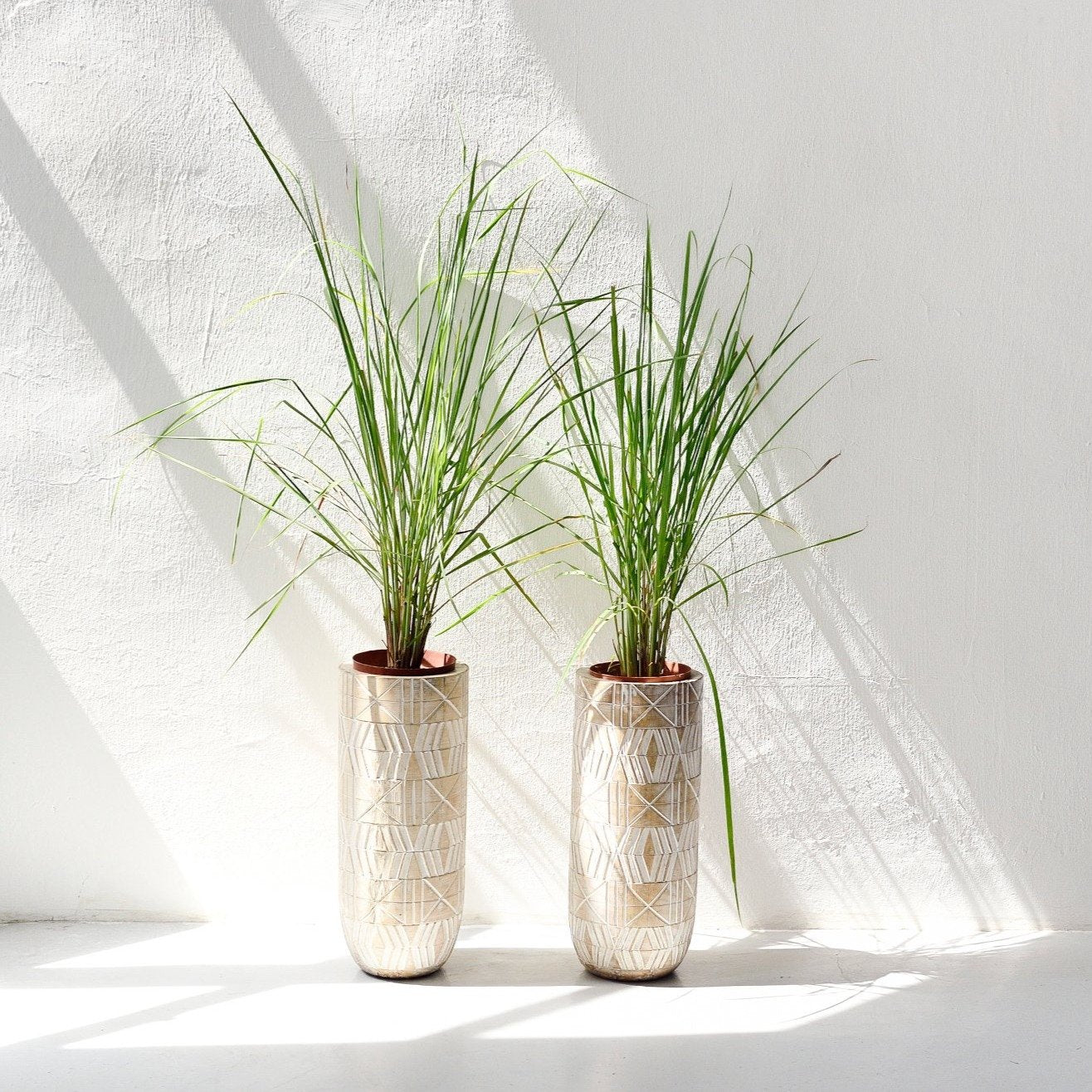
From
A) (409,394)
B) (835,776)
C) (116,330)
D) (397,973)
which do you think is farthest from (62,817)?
(835,776)

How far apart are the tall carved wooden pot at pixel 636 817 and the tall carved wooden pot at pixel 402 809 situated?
23 cm

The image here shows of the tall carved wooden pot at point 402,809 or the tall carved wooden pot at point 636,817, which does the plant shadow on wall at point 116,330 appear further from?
the tall carved wooden pot at point 636,817

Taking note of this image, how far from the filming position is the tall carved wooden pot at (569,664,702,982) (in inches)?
76.8

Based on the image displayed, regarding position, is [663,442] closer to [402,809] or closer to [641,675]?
[641,675]

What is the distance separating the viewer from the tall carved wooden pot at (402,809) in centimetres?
194

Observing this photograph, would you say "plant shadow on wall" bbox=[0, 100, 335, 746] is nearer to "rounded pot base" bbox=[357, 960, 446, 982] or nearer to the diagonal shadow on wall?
the diagonal shadow on wall

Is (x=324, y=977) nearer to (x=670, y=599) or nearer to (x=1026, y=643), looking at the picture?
(x=670, y=599)

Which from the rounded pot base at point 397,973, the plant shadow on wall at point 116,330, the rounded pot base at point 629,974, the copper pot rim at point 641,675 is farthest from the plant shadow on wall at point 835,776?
the plant shadow on wall at point 116,330

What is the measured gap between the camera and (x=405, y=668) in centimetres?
198

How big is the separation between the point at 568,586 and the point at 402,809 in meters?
0.56

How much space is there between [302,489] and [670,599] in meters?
0.76

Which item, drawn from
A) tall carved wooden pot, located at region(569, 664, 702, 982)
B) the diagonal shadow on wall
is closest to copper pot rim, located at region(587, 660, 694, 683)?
tall carved wooden pot, located at region(569, 664, 702, 982)

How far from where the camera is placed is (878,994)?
202 cm

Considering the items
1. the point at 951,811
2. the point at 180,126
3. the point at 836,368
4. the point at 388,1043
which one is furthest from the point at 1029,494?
the point at 180,126
